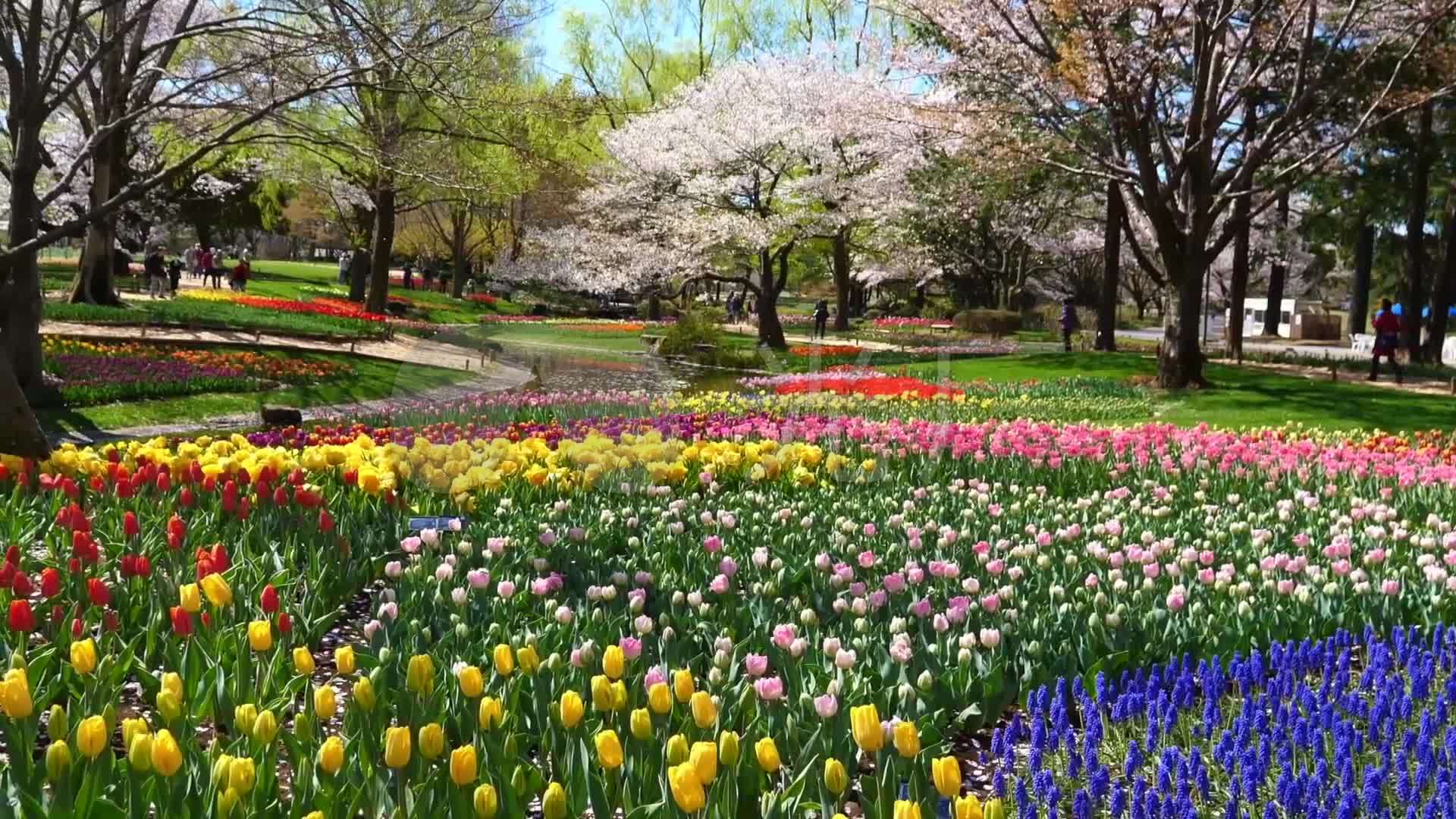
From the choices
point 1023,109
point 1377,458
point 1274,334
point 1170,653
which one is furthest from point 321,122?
point 1274,334

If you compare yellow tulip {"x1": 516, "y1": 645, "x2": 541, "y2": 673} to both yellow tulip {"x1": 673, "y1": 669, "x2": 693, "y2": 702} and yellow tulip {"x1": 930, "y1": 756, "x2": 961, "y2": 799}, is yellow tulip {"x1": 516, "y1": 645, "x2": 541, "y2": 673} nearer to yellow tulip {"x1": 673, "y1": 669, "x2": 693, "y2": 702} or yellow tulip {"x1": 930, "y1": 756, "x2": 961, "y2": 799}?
yellow tulip {"x1": 673, "y1": 669, "x2": 693, "y2": 702}

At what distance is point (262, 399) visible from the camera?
14453 millimetres

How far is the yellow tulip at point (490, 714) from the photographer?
2432mm

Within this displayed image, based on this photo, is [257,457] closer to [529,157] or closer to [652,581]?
[652,581]

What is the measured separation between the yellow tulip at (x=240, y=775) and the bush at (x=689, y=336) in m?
20.1

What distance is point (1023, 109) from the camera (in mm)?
17938

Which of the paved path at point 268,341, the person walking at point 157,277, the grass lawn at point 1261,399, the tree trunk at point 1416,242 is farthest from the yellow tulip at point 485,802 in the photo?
the person walking at point 157,277

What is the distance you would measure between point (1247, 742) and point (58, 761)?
8.59 ft

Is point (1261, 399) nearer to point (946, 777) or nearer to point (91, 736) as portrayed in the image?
point (946, 777)

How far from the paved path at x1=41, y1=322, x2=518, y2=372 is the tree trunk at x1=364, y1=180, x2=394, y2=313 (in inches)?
338

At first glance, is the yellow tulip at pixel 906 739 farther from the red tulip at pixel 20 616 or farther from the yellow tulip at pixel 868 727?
the red tulip at pixel 20 616

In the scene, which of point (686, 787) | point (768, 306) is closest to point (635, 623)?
point (686, 787)

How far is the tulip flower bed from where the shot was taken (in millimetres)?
2314

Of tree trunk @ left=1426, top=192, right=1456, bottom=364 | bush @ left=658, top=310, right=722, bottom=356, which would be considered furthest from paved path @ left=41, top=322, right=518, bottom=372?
tree trunk @ left=1426, top=192, right=1456, bottom=364
